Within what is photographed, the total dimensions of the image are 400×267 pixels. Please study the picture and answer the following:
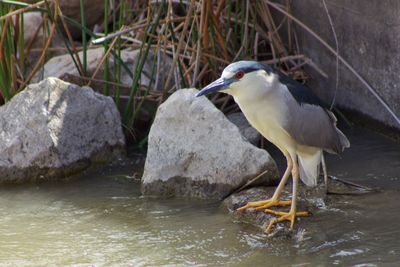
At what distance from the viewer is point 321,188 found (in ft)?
16.4

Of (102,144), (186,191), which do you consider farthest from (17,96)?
(186,191)

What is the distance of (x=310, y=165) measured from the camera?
4.93 metres

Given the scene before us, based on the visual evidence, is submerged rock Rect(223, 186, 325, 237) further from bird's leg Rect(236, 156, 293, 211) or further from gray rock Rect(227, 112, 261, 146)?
gray rock Rect(227, 112, 261, 146)

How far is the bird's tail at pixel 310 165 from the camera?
4922 mm

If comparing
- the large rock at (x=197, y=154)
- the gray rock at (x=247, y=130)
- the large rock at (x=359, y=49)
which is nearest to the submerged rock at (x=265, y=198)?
the large rock at (x=197, y=154)

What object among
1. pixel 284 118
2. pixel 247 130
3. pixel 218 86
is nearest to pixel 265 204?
pixel 284 118

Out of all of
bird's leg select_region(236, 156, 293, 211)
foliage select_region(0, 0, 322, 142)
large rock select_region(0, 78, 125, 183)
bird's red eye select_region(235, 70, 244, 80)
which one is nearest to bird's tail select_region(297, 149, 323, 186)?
bird's leg select_region(236, 156, 293, 211)

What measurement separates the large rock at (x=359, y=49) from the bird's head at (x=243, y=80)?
1.53 metres

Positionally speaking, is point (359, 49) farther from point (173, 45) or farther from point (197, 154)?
point (197, 154)

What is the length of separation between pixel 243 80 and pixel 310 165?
29.0 inches

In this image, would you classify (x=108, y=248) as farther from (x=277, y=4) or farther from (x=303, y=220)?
(x=277, y=4)

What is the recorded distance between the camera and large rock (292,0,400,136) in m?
5.80

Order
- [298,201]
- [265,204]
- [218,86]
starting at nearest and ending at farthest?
1. [218,86]
2. [265,204]
3. [298,201]

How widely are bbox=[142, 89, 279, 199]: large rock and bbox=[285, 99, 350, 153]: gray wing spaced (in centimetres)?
36
